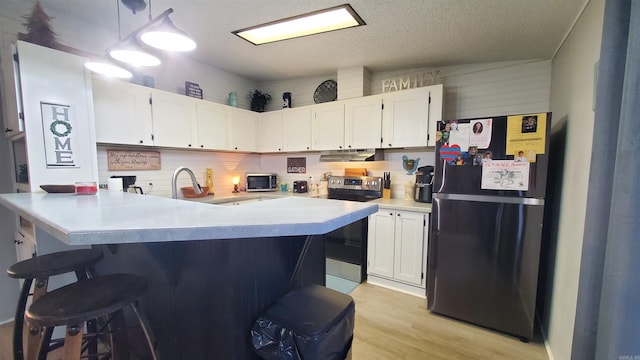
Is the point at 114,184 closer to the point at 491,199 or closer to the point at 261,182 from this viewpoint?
the point at 261,182

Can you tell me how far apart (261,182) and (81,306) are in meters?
3.18

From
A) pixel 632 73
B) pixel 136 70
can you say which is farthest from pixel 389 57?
pixel 136 70

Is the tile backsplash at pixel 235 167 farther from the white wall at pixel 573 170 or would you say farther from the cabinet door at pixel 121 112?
the white wall at pixel 573 170

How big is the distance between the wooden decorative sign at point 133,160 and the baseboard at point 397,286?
2.93 m

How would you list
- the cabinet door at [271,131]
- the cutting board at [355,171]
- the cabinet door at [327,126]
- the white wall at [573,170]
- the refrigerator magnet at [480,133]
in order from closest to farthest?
the white wall at [573,170]
the refrigerator magnet at [480,133]
the cabinet door at [327,126]
the cutting board at [355,171]
the cabinet door at [271,131]

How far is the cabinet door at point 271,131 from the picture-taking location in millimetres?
3924

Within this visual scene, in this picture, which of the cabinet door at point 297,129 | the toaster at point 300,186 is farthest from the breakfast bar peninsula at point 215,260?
the toaster at point 300,186

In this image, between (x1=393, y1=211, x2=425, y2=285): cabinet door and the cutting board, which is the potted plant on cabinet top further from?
(x1=393, y1=211, x2=425, y2=285): cabinet door

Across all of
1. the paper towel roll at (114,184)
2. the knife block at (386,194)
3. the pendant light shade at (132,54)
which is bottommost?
the knife block at (386,194)

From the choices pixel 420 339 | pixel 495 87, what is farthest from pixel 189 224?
pixel 495 87

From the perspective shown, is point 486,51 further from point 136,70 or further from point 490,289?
point 136,70

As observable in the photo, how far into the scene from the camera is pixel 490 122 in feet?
6.85

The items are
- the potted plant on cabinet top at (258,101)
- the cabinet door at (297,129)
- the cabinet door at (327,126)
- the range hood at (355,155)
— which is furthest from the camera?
the potted plant on cabinet top at (258,101)

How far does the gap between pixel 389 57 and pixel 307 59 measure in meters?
0.98
